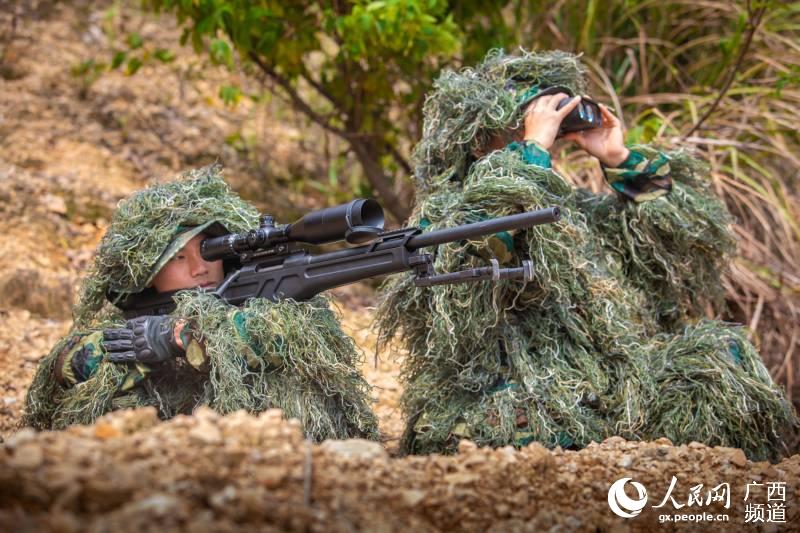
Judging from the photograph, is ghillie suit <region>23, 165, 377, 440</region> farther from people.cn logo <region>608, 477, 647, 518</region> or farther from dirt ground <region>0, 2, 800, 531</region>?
people.cn logo <region>608, 477, 647, 518</region>

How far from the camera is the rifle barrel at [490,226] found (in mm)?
1923

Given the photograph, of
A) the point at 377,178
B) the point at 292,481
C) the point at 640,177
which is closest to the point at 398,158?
A: the point at 377,178

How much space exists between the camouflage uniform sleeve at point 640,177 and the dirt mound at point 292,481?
85cm

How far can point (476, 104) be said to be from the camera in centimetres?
250

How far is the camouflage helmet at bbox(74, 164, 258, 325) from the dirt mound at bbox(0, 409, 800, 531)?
741 millimetres

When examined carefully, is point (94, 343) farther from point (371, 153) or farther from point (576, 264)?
point (371, 153)

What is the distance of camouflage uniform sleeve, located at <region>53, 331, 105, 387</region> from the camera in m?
2.34

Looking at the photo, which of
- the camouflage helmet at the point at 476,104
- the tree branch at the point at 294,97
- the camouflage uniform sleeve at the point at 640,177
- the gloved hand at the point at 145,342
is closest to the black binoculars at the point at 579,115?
the camouflage helmet at the point at 476,104

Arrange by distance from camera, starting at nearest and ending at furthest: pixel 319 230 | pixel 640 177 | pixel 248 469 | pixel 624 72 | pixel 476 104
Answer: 1. pixel 248 469
2. pixel 319 230
3. pixel 476 104
4. pixel 640 177
5. pixel 624 72

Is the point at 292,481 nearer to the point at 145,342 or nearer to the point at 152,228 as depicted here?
the point at 145,342

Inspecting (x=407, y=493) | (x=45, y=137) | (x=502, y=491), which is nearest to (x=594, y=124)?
(x=502, y=491)

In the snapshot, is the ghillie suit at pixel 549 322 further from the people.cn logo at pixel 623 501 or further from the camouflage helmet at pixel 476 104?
the people.cn logo at pixel 623 501

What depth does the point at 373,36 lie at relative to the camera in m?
3.51

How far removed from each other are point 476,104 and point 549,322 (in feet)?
2.11
